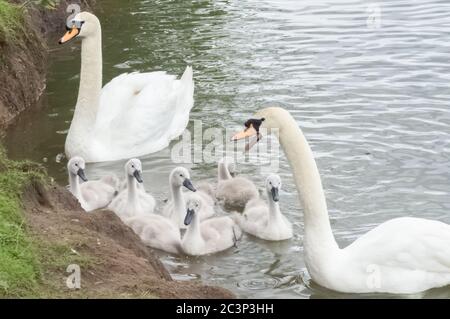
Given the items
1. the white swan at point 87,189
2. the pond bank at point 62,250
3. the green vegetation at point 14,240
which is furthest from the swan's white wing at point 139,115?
the green vegetation at point 14,240

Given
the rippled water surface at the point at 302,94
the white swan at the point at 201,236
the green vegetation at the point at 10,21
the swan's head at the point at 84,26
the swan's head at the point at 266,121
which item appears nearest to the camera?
the swan's head at the point at 266,121

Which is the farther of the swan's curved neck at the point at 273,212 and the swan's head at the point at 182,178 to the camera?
the swan's head at the point at 182,178

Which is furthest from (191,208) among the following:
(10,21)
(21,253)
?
(10,21)

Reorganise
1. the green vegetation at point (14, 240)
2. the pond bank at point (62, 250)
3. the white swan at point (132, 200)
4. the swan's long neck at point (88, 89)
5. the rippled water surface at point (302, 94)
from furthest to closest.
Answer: the swan's long neck at point (88, 89)
the white swan at point (132, 200)
the rippled water surface at point (302, 94)
the pond bank at point (62, 250)
the green vegetation at point (14, 240)

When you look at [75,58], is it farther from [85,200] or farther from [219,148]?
[85,200]

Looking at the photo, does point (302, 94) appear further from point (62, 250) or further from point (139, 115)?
point (62, 250)

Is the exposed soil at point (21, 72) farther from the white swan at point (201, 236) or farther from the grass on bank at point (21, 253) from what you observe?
the grass on bank at point (21, 253)

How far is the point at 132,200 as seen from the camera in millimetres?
9914

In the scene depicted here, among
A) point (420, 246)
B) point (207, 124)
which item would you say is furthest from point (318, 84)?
point (420, 246)

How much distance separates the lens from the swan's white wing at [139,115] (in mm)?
11781

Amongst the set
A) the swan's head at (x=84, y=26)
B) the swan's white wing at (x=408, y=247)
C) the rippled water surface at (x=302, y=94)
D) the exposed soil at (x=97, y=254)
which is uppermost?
the swan's head at (x=84, y=26)

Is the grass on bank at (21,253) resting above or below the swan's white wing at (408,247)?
above

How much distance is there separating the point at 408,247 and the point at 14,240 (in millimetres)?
3042

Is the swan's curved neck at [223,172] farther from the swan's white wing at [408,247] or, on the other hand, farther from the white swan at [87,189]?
the swan's white wing at [408,247]
